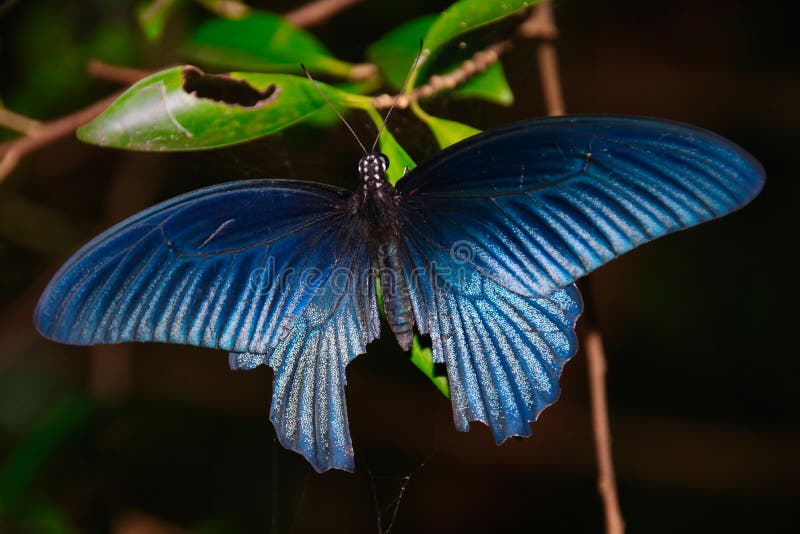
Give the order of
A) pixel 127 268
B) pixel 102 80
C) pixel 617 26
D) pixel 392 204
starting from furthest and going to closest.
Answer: pixel 617 26
pixel 102 80
pixel 392 204
pixel 127 268

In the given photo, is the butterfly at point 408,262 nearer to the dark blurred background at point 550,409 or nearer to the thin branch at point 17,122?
the thin branch at point 17,122

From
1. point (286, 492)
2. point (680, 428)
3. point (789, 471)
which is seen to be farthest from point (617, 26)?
point (286, 492)

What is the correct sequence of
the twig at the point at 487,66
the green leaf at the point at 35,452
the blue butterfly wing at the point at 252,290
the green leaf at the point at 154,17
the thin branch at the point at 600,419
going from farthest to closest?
the green leaf at the point at 35,452 < the green leaf at the point at 154,17 < the twig at the point at 487,66 < the thin branch at the point at 600,419 < the blue butterfly wing at the point at 252,290

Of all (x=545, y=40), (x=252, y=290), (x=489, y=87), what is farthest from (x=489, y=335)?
(x=545, y=40)

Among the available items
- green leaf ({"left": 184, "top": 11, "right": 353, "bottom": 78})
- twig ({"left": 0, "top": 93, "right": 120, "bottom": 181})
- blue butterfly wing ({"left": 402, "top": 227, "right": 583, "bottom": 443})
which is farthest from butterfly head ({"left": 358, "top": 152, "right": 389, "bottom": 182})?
twig ({"left": 0, "top": 93, "right": 120, "bottom": 181})

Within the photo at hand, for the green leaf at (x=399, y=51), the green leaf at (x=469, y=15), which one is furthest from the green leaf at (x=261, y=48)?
the green leaf at (x=469, y=15)

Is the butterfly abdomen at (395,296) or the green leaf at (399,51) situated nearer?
the butterfly abdomen at (395,296)

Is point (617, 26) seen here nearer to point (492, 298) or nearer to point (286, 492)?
point (492, 298)
